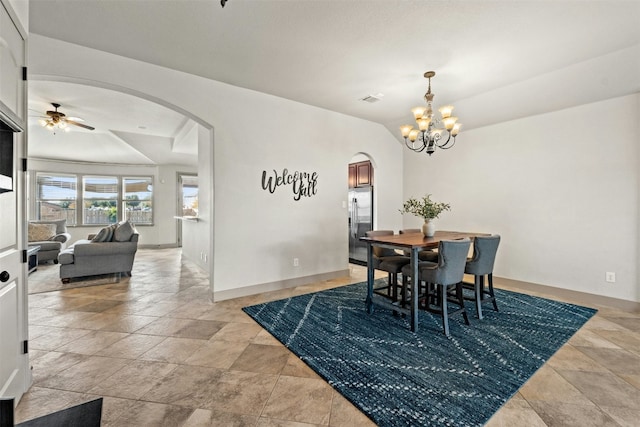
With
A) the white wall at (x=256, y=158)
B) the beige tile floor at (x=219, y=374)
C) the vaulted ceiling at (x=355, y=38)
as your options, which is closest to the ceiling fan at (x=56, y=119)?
the vaulted ceiling at (x=355, y=38)

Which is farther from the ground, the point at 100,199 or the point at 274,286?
the point at 100,199

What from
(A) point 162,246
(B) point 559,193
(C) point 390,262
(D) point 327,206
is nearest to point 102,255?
(D) point 327,206

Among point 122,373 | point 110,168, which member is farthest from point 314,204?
point 110,168

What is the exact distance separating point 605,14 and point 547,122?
1.95m

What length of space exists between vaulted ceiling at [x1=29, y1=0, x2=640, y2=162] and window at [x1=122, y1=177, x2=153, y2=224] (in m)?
4.81

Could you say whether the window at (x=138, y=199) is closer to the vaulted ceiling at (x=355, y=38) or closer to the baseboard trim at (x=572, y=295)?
the vaulted ceiling at (x=355, y=38)

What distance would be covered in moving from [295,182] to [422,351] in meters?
2.81

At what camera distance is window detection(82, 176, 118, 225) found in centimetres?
801

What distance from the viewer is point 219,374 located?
6.82 feet

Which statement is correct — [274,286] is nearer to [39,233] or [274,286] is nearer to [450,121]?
[450,121]

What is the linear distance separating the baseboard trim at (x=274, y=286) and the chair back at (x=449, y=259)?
219 centimetres

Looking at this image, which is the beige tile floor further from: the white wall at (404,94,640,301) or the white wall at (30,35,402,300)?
the white wall at (30,35,402,300)

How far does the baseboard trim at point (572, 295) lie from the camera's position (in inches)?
134

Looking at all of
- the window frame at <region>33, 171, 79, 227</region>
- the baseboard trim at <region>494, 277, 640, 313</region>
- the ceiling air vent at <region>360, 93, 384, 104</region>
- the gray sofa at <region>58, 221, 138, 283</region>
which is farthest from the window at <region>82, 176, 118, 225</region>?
the baseboard trim at <region>494, 277, 640, 313</region>
